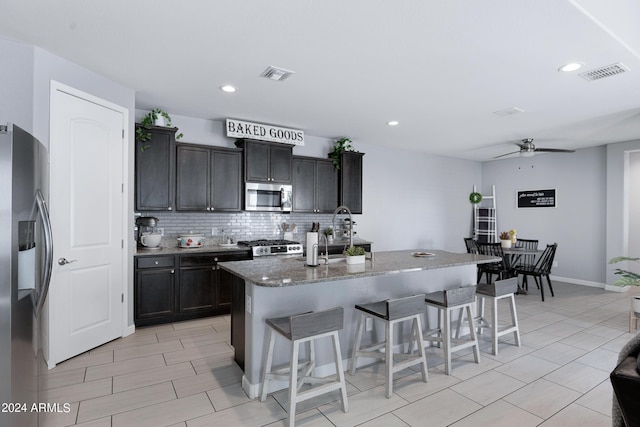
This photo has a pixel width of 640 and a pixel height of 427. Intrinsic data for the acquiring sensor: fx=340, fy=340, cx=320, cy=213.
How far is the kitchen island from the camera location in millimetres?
2457

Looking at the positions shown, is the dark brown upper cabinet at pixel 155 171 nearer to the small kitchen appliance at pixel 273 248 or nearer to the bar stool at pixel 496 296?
the small kitchen appliance at pixel 273 248

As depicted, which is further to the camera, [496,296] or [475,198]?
[475,198]

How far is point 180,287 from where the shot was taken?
13.4ft

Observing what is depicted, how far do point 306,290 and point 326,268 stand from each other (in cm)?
24

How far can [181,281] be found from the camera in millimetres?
4082

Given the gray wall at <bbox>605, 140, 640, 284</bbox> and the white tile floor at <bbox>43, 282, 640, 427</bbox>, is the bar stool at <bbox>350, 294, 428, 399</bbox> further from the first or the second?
the gray wall at <bbox>605, 140, 640, 284</bbox>

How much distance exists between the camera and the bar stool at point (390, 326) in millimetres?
2502

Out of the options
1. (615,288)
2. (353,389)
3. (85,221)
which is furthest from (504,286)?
(615,288)

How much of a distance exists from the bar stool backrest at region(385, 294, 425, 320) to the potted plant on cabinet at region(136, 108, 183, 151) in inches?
132

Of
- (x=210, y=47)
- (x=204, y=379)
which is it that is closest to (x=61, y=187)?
(x=210, y=47)

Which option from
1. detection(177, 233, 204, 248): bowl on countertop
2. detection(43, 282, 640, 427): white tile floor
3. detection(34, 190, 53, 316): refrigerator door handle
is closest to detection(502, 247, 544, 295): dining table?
detection(43, 282, 640, 427): white tile floor

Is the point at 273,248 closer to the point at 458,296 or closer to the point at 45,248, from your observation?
the point at 458,296

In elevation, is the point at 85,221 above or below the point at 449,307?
above

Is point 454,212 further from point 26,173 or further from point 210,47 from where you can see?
point 26,173
